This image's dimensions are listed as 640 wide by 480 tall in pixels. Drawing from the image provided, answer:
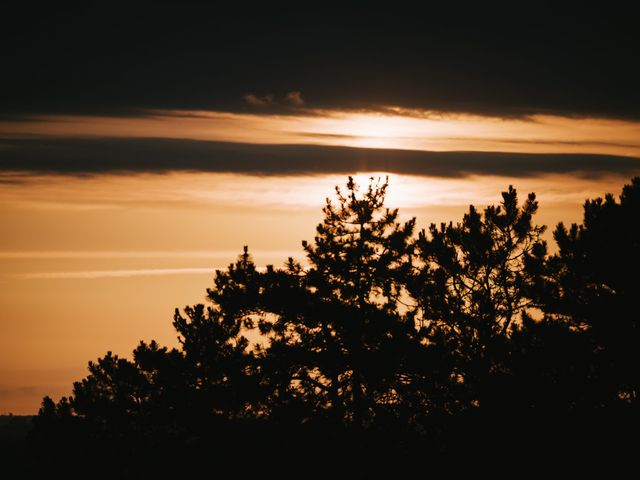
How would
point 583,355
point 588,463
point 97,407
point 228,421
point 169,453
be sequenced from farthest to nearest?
point 97,407, point 169,453, point 228,421, point 583,355, point 588,463

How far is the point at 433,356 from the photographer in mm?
31750

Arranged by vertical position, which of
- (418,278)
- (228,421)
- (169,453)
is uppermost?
(418,278)

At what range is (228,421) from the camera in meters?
38.5

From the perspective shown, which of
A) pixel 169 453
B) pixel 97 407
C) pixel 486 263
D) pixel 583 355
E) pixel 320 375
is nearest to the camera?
pixel 583 355

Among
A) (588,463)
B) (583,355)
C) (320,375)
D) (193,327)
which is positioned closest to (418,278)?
(320,375)

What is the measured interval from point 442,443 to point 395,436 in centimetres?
384

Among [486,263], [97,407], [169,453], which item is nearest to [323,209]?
[486,263]

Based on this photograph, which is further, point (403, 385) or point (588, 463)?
point (403, 385)

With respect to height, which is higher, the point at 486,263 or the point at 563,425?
the point at 486,263

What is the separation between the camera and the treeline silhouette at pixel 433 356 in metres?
Answer: 27.2

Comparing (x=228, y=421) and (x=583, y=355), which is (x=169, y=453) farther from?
(x=583, y=355)

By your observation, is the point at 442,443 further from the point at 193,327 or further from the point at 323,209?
the point at 193,327

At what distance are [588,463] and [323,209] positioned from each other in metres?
15.3

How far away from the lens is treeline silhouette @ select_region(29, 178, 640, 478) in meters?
27.2
